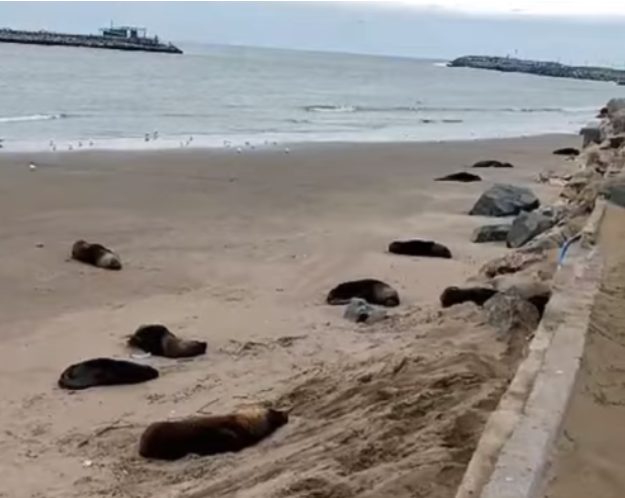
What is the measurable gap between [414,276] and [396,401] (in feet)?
14.6

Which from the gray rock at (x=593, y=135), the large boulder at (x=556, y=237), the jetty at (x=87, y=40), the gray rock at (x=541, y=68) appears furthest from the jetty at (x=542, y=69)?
the large boulder at (x=556, y=237)

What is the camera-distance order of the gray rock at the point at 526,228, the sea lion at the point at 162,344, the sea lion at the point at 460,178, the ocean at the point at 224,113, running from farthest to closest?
the ocean at the point at 224,113
the sea lion at the point at 460,178
the gray rock at the point at 526,228
the sea lion at the point at 162,344

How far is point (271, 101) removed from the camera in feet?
151

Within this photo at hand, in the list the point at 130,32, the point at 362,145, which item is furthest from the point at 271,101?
the point at 130,32

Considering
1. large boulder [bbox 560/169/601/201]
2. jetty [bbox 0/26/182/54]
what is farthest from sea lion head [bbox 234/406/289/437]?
jetty [bbox 0/26/182/54]

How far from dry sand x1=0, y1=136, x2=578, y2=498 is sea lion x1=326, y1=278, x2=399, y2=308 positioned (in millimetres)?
201

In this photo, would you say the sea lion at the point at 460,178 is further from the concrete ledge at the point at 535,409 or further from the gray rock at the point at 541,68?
the gray rock at the point at 541,68

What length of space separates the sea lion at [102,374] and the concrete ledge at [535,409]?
2.53 metres

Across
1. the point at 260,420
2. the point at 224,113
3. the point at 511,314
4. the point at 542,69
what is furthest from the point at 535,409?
the point at 542,69

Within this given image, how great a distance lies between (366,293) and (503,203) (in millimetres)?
6169

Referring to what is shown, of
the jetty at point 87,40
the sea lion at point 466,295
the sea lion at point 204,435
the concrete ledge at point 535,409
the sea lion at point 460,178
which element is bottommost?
the jetty at point 87,40

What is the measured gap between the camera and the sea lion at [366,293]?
29.2 ft

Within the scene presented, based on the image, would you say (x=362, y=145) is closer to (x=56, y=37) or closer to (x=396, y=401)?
(x=396, y=401)

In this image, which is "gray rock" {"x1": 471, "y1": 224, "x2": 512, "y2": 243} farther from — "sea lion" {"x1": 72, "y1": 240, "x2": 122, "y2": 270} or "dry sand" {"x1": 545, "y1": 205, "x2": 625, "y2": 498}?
"dry sand" {"x1": 545, "y1": 205, "x2": 625, "y2": 498}
